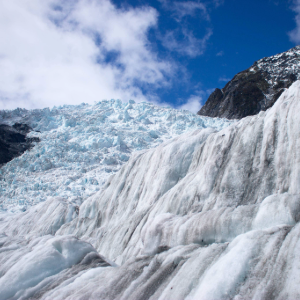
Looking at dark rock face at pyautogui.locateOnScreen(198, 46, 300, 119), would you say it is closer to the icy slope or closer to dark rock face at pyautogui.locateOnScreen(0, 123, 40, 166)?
the icy slope

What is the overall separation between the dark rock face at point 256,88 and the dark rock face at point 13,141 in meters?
51.8

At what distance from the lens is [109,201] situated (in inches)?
696

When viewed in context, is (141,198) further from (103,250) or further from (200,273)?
(200,273)

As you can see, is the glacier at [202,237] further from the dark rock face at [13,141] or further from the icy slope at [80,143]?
the dark rock face at [13,141]

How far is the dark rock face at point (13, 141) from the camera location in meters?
47.6

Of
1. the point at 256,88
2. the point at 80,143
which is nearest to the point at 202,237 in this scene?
the point at 80,143

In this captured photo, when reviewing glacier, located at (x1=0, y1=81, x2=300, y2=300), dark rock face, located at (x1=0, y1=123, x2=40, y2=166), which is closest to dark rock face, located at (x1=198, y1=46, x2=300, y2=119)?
dark rock face, located at (x1=0, y1=123, x2=40, y2=166)

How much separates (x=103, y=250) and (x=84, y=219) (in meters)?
5.19

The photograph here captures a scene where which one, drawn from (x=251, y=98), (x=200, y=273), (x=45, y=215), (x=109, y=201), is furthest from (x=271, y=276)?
(x=251, y=98)

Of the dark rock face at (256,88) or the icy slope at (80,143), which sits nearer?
the icy slope at (80,143)

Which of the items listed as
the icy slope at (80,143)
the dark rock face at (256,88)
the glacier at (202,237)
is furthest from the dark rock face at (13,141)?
the dark rock face at (256,88)

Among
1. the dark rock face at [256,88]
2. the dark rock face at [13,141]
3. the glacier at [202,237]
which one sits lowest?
the glacier at [202,237]

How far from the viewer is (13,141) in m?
50.7

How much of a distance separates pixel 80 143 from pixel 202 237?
37.6 m
